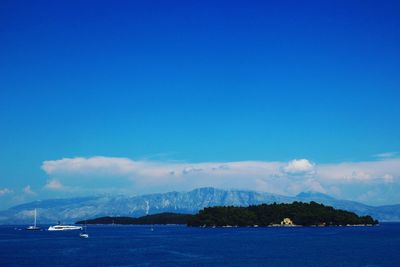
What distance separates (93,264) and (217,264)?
25.4 meters

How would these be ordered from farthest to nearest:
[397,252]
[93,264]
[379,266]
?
[397,252] → [93,264] → [379,266]

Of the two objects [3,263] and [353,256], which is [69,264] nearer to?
[3,263]

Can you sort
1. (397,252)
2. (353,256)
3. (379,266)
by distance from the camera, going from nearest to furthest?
(379,266) < (353,256) < (397,252)

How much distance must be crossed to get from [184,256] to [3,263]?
3999 cm

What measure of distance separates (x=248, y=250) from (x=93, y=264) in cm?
4454

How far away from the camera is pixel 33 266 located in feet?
349

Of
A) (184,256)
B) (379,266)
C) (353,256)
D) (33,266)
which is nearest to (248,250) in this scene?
(184,256)

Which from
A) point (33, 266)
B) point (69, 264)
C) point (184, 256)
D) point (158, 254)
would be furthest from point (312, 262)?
point (33, 266)

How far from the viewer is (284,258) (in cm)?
11256

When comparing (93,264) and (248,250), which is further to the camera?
(248,250)

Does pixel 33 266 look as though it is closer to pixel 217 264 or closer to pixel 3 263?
pixel 3 263

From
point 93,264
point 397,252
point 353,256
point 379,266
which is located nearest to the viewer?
point 379,266

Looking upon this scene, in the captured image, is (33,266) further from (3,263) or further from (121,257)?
(121,257)

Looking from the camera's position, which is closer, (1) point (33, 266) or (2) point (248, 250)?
(1) point (33, 266)
